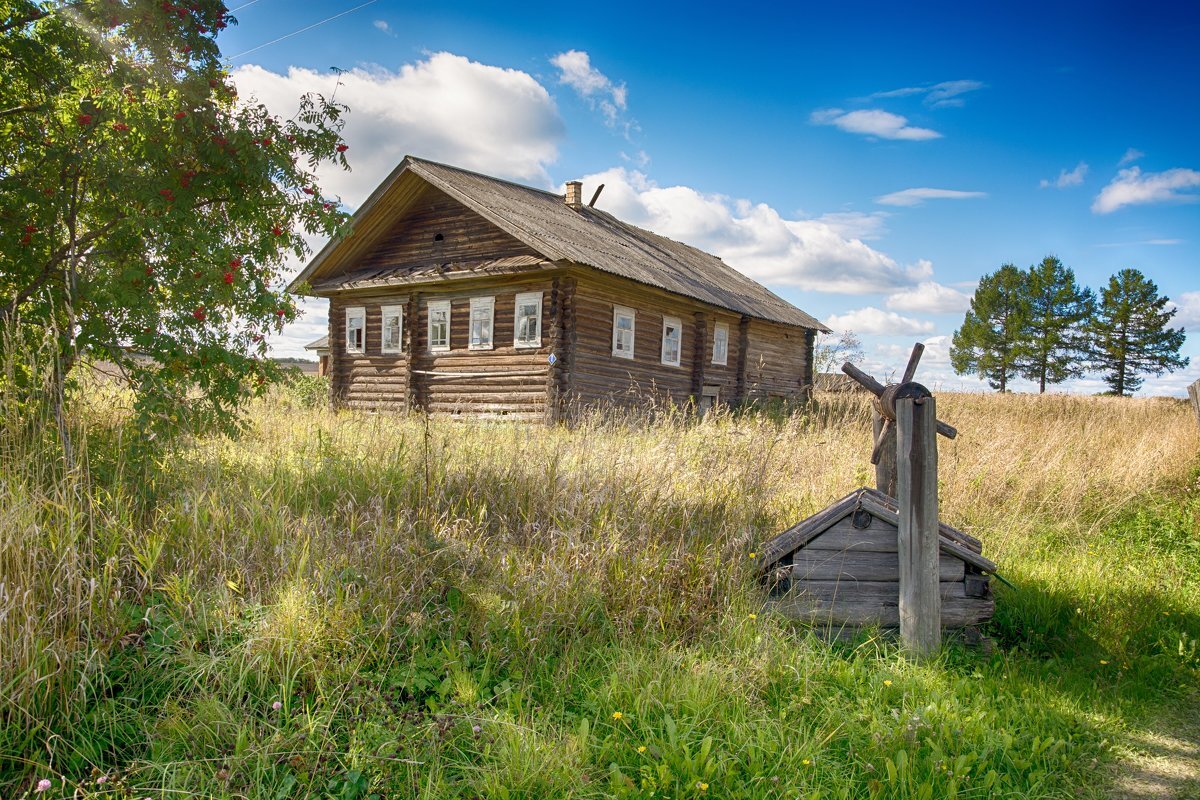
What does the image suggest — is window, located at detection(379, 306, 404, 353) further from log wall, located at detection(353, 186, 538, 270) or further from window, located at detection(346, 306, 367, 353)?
log wall, located at detection(353, 186, 538, 270)

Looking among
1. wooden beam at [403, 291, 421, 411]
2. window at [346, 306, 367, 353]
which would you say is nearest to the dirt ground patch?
wooden beam at [403, 291, 421, 411]

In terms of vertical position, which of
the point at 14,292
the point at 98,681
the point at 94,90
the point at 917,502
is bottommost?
the point at 98,681

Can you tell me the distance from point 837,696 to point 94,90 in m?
6.36

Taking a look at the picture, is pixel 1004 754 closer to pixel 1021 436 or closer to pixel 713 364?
pixel 1021 436

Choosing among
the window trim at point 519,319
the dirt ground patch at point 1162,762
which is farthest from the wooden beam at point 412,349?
the dirt ground patch at point 1162,762

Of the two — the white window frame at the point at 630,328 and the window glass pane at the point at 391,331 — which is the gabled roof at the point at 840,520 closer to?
the white window frame at the point at 630,328

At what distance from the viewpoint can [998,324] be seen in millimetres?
44250

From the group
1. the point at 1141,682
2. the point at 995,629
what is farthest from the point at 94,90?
the point at 1141,682

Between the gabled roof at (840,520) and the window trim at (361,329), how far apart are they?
50.9 ft

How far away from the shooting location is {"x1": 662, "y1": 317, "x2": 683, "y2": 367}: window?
1798 cm

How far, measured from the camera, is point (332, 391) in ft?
60.3

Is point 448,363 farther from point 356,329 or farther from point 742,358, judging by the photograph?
point 742,358

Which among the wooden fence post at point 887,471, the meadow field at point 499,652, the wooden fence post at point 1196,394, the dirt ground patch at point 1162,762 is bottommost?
the dirt ground patch at point 1162,762

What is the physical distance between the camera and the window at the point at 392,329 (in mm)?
17406
